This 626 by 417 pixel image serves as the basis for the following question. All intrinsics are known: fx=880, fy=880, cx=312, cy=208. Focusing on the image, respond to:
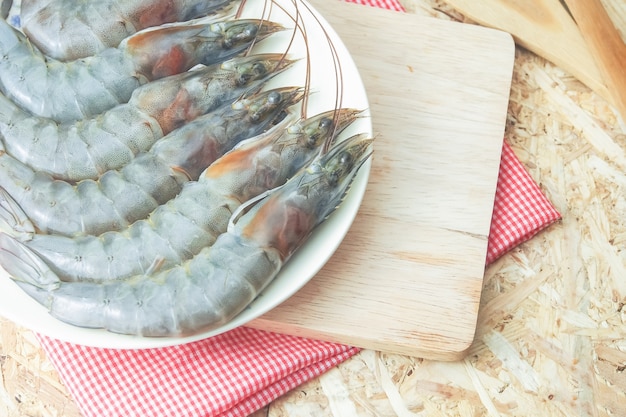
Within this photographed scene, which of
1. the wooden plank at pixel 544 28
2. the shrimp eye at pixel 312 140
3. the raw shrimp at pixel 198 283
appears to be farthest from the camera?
the wooden plank at pixel 544 28

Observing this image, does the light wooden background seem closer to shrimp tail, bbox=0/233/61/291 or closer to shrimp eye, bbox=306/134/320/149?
shrimp tail, bbox=0/233/61/291

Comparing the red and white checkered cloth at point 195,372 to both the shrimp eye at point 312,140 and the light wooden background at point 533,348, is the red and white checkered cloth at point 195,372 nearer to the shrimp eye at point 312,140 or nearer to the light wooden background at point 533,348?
the light wooden background at point 533,348

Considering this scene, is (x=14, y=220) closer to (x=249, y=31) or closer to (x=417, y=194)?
(x=249, y=31)

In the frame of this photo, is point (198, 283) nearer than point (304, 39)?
Yes

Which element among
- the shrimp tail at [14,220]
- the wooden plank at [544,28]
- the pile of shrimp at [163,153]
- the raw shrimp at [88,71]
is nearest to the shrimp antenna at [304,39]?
the pile of shrimp at [163,153]

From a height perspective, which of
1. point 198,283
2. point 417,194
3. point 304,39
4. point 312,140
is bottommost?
point 417,194

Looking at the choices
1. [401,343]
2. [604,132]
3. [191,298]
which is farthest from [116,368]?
[604,132]

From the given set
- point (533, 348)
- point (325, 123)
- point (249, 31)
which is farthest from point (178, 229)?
point (533, 348)

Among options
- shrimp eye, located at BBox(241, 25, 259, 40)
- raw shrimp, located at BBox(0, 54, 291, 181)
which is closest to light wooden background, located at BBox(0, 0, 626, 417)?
raw shrimp, located at BBox(0, 54, 291, 181)
